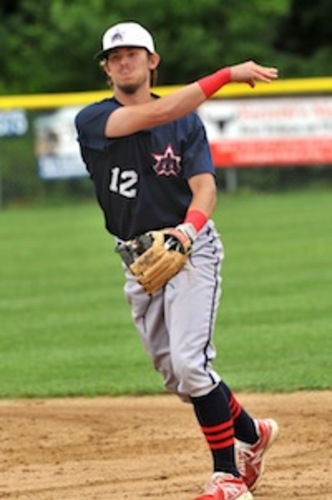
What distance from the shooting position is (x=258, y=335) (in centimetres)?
992

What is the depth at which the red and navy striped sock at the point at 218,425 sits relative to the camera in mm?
5203

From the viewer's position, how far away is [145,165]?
5141 mm

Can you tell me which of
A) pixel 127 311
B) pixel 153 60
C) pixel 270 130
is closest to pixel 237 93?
pixel 270 130

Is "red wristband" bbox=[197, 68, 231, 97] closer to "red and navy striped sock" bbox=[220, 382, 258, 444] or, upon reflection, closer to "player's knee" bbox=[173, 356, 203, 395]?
"player's knee" bbox=[173, 356, 203, 395]

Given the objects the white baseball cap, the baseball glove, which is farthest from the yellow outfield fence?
the baseball glove

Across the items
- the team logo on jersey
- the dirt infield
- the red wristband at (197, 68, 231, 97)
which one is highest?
the red wristband at (197, 68, 231, 97)

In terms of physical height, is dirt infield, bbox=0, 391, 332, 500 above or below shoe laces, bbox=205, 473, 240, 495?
below

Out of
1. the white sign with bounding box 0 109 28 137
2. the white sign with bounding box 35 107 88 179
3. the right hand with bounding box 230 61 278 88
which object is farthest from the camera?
the white sign with bounding box 0 109 28 137

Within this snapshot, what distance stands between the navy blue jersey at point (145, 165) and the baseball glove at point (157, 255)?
132mm

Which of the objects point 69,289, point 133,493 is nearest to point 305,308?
point 69,289

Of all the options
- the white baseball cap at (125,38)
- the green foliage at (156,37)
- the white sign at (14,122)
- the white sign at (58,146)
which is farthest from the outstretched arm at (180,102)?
the green foliage at (156,37)

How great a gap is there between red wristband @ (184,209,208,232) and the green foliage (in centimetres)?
2344

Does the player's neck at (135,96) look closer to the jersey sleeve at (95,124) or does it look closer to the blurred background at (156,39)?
the jersey sleeve at (95,124)

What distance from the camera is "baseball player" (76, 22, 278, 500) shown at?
504cm
